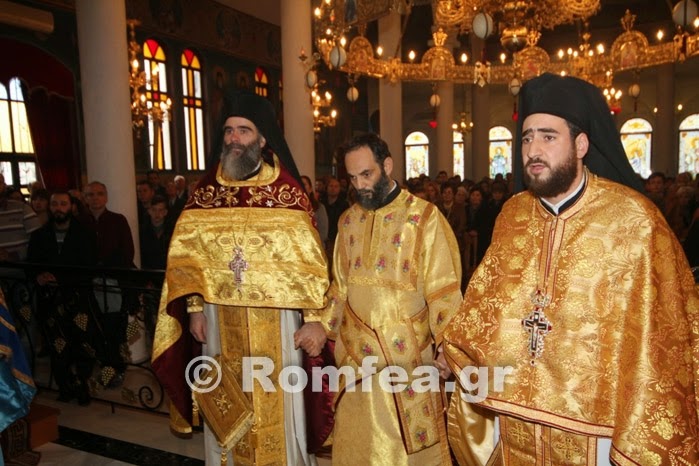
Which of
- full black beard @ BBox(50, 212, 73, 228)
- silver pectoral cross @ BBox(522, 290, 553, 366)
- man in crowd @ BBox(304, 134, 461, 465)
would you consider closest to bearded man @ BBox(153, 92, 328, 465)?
man in crowd @ BBox(304, 134, 461, 465)

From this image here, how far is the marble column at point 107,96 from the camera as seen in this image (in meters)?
6.14

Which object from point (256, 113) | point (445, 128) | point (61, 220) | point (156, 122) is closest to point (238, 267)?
point (256, 113)

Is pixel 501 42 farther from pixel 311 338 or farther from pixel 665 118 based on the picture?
pixel 665 118

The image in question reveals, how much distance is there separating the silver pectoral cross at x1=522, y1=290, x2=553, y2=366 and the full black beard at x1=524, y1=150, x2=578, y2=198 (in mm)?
357

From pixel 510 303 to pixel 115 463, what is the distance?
283cm

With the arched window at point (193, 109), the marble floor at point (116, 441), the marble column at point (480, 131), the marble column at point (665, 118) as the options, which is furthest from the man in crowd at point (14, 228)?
the marble column at point (665, 118)

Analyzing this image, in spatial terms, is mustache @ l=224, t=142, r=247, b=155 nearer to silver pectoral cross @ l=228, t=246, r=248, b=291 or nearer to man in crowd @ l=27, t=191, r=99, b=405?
silver pectoral cross @ l=228, t=246, r=248, b=291

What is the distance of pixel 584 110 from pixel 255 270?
1724 mm

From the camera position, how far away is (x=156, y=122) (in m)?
14.7

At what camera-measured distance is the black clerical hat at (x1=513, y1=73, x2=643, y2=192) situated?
1.85 meters

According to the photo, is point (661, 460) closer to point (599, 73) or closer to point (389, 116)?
point (599, 73)

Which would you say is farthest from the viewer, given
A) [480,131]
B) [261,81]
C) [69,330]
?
[480,131]

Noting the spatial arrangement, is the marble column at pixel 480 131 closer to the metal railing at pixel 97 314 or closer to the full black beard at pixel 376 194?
the metal railing at pixel 97 314

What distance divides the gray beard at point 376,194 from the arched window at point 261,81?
16237 millimetres
